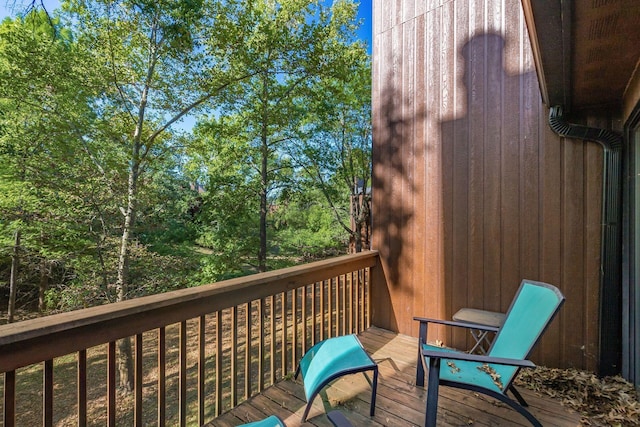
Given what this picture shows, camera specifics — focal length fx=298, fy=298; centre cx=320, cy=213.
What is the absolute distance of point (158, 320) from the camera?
1.71 metres

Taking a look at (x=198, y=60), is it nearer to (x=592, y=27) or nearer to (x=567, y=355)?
(x=592, y=27)

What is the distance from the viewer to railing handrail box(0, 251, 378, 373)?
4.04 ft

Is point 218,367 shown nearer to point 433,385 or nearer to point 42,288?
point 433,385

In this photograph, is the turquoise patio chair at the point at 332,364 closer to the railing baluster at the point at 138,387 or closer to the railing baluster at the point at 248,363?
the railing baluster at the point at 248,363

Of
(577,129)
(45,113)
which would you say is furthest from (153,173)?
(577,129)

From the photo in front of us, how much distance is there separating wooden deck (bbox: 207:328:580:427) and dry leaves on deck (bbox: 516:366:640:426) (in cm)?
10

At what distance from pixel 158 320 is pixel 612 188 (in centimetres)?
340

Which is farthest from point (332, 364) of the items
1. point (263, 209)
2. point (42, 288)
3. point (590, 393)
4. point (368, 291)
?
point (42, 288)

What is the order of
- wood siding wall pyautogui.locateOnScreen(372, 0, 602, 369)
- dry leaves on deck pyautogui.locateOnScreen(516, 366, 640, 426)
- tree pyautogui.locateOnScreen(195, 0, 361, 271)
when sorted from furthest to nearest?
tree pyautogui.locateOnScreen(195, 0, 361, 271)
wood siding wall pyautogui.locateOnScreen(372, 0, 602, 369)
dry leaves on deck pyautogui.locateOnScreen(516, 366, 640, 426)

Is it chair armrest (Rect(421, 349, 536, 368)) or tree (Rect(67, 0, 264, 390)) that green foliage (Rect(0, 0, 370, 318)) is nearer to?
tree (Rect(67, 0, 264, 390))

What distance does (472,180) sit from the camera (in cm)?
302

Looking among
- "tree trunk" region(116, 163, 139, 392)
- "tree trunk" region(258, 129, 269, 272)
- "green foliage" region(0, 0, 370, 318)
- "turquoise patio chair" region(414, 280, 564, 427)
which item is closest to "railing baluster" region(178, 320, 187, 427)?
"turquoise patio chair" region(414, 280, 564, 427)

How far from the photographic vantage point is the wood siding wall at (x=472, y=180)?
2.55 metres

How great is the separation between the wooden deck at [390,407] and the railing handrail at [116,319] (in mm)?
808
